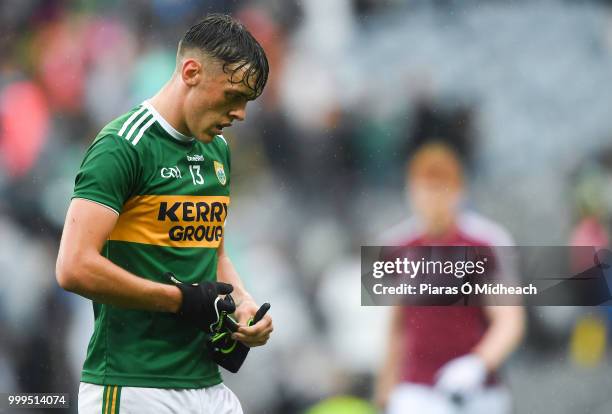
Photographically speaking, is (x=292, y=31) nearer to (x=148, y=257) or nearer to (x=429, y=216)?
(x=429, y=216)

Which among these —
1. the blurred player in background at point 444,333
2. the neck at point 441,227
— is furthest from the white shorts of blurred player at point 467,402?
the neck at point 441,227

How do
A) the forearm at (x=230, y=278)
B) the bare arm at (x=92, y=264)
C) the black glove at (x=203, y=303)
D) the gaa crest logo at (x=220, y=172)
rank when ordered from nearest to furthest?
the bare arm at (x=92, y=264) → the black glove at (x=203, y=303) → the gaa crest logo at (x=220, y=172) → the forearm at (x=230, y=278)

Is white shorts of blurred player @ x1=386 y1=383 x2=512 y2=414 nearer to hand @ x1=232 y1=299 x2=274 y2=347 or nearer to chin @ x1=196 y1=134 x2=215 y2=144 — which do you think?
hand @ x1=232 y1=299 x2=274 y2=347

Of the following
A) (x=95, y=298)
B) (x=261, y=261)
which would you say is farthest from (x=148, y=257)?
(x=261, y=261)

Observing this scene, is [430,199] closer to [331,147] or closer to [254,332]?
[331,147]

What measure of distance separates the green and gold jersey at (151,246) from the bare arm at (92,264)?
11 cm

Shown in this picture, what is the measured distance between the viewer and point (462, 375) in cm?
431

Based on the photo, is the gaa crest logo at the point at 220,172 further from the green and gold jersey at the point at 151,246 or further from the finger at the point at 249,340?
the finger at the point at 249,340

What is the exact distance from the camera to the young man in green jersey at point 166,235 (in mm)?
2537

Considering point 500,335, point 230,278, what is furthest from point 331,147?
point 230,278

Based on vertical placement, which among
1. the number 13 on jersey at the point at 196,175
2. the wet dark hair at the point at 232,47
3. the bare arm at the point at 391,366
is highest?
the wet dark hair at the point at 232,47

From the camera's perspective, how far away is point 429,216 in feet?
14.3

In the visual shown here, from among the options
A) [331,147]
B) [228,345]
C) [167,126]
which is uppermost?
[331,147]

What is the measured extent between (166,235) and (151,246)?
0.17ft
